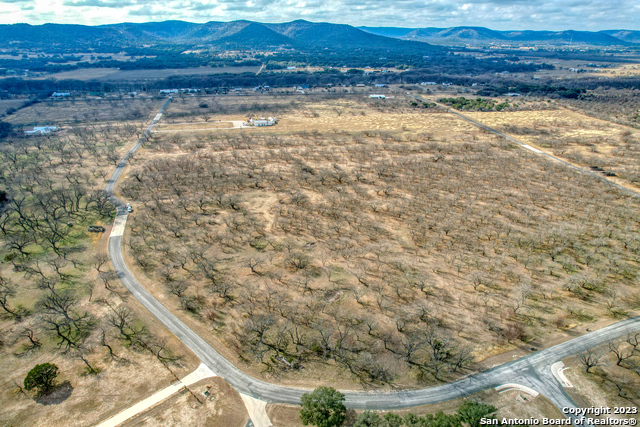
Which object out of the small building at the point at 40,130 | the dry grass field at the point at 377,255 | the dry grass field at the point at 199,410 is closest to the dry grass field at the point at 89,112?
the small building at the point at 40,130

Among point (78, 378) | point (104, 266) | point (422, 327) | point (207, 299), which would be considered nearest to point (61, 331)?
point (78, 378)

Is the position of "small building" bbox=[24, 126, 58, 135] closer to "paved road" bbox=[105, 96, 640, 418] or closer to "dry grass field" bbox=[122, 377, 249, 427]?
"paved road" bbox=[105, 96, 640, 418]

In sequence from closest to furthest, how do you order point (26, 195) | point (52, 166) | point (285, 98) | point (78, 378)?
1. point (78, 378)
2. point (26, 195)
3. point (52, 166)
4. point (285, 98)

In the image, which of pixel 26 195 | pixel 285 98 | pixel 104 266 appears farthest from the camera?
pixel 285 98

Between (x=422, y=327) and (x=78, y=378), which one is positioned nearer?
(x=78, y=378)

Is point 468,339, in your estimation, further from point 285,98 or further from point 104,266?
point 285,98

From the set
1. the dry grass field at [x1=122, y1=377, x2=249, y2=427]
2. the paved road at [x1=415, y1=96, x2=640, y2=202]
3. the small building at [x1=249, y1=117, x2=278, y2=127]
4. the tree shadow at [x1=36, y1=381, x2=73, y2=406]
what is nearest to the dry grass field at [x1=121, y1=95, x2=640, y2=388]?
the dry grass field at [x1=122, y1=377, x2=249, y2=427]
